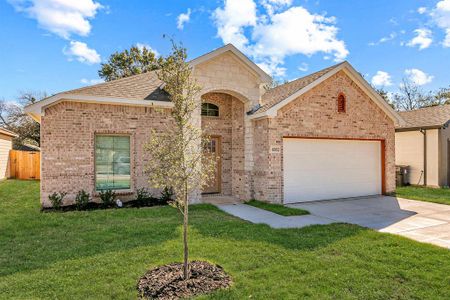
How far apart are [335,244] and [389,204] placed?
5676mm

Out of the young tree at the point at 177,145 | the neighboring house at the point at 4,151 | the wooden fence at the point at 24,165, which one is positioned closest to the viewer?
the young tree at the point at 177,145

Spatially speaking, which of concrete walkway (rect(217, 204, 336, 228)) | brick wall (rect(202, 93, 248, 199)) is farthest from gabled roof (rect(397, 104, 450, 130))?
concrete walkway (rect(217, 204, 336, 228))

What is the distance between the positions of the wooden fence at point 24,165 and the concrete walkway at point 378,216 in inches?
617

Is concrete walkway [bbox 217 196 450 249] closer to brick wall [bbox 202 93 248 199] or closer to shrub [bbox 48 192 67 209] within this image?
brick wall [bbox 202 93 248 199]

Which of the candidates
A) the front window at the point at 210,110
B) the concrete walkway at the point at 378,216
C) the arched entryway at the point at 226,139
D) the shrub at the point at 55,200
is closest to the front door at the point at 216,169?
the arched entryway at the point at 226,139

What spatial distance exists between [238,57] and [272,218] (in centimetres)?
606

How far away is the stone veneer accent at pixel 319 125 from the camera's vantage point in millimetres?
10109

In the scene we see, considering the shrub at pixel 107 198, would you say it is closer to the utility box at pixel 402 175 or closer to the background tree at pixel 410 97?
the utility box at pixel 402 175

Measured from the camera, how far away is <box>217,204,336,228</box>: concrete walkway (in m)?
7.37

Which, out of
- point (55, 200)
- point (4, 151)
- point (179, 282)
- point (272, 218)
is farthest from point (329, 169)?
point (4, 151)

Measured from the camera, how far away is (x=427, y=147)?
597 inches

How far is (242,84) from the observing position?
11.0 meters

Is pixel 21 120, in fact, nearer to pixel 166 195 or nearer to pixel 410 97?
pixel 166 195

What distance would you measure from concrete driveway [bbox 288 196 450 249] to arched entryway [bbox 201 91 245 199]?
109 inches
